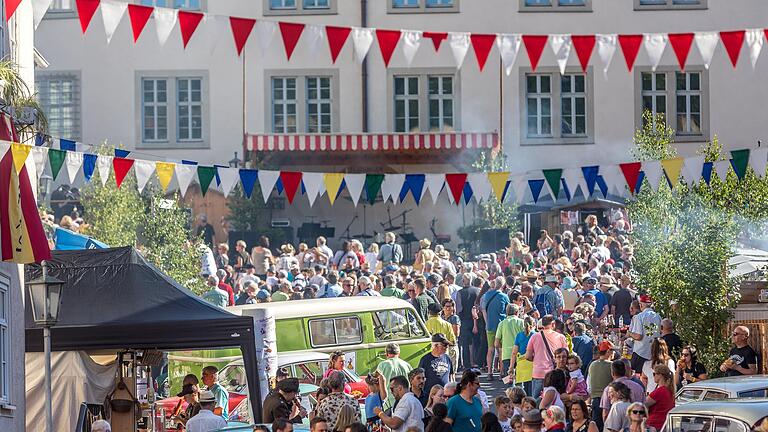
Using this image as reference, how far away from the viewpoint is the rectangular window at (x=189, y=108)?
44750mm

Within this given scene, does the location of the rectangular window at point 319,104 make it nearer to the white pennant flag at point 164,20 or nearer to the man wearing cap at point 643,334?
the man wearing cap at point 643,334

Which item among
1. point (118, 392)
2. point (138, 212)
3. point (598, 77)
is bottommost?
point (118, 392)

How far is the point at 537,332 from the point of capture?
21.4 meters

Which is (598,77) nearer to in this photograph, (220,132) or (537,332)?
(220,132)

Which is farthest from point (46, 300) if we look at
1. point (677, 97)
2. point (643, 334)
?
point (677, 97)

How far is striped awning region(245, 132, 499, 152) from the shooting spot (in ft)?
139

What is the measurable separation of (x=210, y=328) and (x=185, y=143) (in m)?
27.5

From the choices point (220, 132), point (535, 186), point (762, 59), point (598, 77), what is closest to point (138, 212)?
point (220, 132)

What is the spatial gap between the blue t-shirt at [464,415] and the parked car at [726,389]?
7.50 ft

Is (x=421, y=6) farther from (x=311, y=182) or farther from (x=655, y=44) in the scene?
(x=655, y=44)

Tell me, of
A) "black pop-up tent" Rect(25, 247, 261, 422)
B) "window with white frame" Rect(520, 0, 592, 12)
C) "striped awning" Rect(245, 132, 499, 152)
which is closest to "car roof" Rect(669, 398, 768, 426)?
"black pop-up tent" Rect(25, 247, 261, 422)

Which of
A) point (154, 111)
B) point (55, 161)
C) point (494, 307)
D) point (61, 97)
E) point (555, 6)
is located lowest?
point (494, 307)

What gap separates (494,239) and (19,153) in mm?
22904

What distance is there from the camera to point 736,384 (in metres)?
16.5
